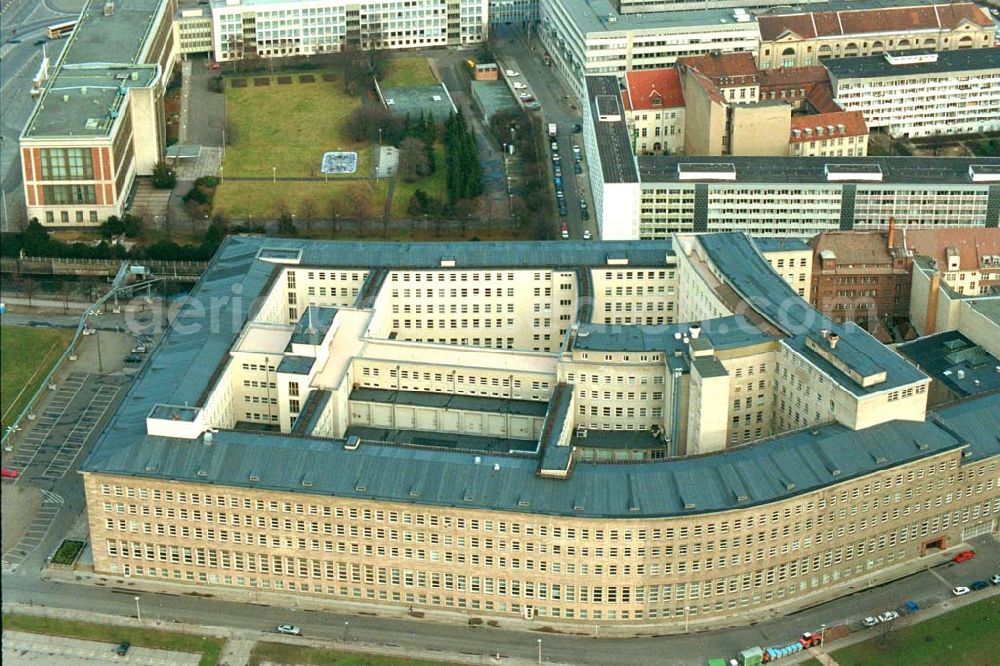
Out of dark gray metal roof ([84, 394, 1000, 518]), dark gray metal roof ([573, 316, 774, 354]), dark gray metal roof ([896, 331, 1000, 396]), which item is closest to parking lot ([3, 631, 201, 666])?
dark gray metal roof ([84, 394, 1000, 518])

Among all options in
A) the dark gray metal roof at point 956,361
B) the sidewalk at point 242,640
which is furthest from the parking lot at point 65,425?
the dark gray metal roof at point 956,361

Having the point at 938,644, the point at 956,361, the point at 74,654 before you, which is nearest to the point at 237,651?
the point at 74,654

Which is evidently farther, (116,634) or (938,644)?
(116,634)

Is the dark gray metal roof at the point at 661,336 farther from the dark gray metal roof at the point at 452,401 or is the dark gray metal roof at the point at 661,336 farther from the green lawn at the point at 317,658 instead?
the green lawn at the point at 317,658

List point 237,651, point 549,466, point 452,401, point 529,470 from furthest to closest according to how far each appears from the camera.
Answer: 1. point 452,401
2. point 529,470
3. point 549,466
4. point 237,651

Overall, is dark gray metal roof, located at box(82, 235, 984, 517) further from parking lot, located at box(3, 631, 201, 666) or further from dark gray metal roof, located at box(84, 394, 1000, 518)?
parking lot, located at box(3, 631, 201, 666)

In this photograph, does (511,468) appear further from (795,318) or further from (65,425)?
(65,425)

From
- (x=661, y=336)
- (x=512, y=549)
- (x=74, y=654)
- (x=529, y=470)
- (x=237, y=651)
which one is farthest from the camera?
(x=661, y=336)
